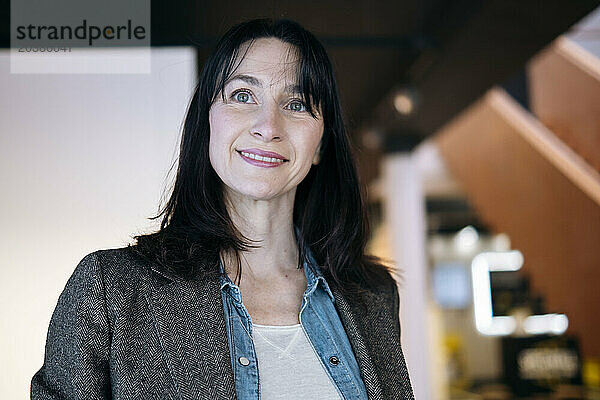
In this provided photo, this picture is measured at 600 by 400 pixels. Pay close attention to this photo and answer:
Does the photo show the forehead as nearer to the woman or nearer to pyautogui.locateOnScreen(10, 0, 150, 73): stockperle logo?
the woman

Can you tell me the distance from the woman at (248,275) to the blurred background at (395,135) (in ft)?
0.75

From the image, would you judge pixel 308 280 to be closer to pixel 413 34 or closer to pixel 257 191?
pixel 257 191

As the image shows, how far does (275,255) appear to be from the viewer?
161cm

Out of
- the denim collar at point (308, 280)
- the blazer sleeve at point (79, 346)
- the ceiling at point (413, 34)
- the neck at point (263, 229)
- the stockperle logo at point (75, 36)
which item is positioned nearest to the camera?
the blazer sleeve at point (79, 346)

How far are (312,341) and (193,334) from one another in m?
0.25

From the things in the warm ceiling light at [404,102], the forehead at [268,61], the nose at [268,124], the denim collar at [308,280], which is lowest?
the denim collar at [308,280]

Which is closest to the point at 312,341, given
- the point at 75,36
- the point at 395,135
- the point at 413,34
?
the point at 75,36

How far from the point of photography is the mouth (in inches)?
57.6

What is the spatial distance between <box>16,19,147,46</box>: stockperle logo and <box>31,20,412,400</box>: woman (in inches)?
55.4

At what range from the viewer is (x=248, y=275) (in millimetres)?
1551

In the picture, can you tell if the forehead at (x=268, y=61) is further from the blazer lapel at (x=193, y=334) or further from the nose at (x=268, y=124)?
the blazer lapel at (x=193, y=334)

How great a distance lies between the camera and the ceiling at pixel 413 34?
3.45m

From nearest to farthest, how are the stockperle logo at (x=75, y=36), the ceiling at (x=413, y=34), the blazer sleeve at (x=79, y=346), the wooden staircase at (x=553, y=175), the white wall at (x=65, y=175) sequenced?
the blazer sleeve at (x=79, y=346)
the white wall at (x=65, y=175)
the stockperle logo at (x=75, y=36)
the ceiling at (x=413, y=34)
the wooden staircase at (x=553, y=175)

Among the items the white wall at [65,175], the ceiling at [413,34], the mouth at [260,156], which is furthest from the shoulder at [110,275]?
the ceiling at [413,34]
